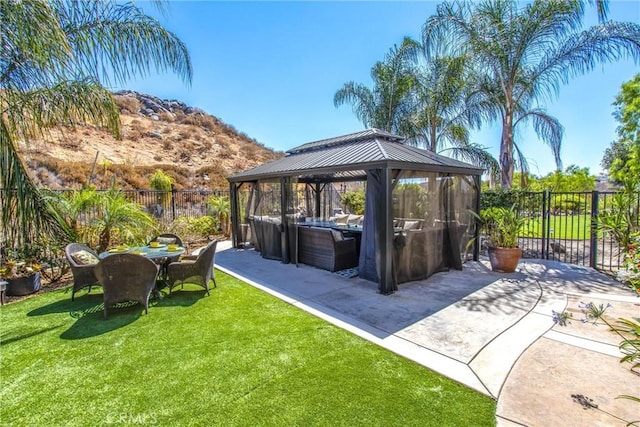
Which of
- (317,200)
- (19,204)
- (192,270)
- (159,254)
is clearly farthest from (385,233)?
(317,200)

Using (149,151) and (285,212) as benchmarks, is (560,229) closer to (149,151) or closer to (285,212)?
(285,212)

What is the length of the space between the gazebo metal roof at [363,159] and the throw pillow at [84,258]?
14.5 feet

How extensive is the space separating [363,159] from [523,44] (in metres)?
7.32

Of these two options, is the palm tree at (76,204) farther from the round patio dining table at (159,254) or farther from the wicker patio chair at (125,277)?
the wicker patio chair at (125,277)

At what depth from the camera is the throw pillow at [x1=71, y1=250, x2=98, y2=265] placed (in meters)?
5.41

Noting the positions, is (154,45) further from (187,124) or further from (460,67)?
(187,124)

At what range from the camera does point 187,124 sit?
112ft

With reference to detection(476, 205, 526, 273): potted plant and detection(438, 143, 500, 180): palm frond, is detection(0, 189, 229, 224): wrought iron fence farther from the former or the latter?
detection(438, 143, 500, 180): palm frond

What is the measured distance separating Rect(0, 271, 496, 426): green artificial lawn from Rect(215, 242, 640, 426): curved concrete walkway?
34 cm

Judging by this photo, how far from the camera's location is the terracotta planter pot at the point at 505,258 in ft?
22.2

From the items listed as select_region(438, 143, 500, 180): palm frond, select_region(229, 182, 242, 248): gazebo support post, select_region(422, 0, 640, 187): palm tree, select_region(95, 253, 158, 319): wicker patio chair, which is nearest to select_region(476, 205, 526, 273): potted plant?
select_region(422, 0, 640, 187): palm tree

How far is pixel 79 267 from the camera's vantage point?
520 cm

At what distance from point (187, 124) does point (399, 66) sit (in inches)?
1105

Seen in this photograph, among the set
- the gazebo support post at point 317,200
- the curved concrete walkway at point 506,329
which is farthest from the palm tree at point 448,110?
the curved concrete walkway at point 506,329
